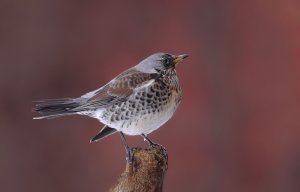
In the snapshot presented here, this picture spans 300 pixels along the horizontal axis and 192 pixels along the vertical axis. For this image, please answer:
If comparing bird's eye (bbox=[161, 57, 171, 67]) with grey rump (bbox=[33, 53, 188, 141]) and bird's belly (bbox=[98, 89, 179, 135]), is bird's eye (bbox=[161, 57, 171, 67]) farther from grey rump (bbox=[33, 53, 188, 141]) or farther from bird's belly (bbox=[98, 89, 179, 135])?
bird's belly (bbox=[98, 89, 179, 135])

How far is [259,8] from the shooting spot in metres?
4.21

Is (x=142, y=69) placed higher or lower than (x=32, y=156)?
higher

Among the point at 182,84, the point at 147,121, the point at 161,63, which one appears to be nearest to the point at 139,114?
the point at 147,121

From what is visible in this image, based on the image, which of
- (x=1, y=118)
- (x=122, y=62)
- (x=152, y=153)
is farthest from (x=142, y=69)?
(x=1, y=118)

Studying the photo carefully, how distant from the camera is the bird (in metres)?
2.26

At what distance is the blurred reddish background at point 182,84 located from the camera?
4176mm

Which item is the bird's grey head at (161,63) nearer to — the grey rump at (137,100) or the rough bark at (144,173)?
the grey rump at (137,100)

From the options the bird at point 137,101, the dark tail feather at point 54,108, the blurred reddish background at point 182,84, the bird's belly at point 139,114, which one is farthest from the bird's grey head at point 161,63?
the blurred reddish background at point 182,84

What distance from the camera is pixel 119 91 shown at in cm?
230

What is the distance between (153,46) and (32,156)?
4.21 feet

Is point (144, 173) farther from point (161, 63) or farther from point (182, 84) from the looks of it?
point (182, 84)

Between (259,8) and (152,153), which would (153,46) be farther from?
(152,153)

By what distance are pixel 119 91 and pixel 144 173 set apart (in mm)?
476

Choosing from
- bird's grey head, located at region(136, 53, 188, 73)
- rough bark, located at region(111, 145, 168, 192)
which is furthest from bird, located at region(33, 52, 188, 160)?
rough bark, located at region(111, 145, 168, 192)
